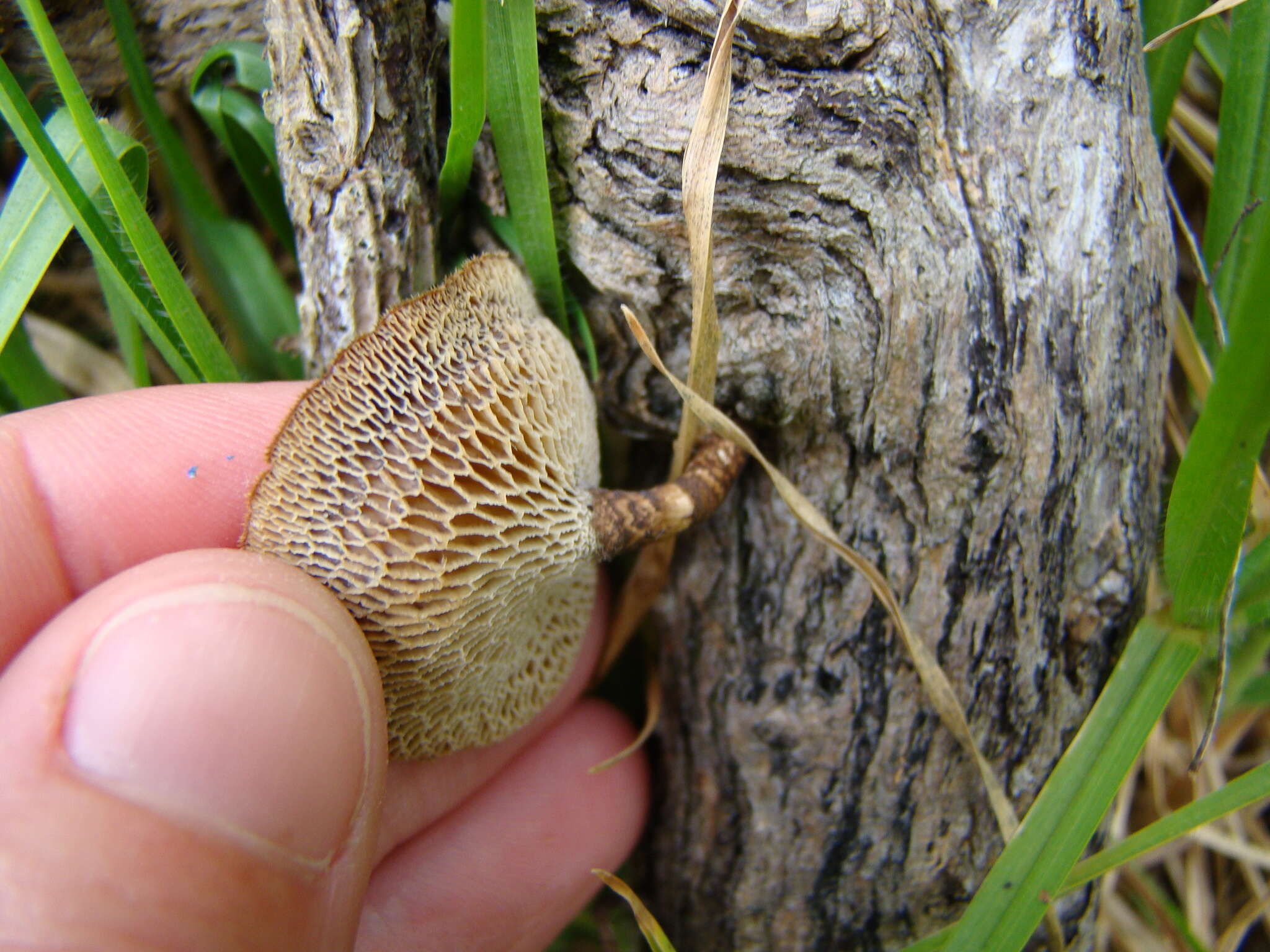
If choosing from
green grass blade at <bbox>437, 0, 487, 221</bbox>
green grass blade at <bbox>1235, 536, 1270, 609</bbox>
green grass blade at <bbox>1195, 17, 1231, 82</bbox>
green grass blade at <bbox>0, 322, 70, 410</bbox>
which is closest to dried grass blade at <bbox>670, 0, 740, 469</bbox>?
green grass blade at <bbox>437, 0, 487, 221</bbox>

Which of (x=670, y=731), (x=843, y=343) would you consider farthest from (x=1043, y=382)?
(x=670, y=731)

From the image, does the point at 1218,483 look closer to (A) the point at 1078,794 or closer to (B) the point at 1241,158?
(A) the point at 1078,794

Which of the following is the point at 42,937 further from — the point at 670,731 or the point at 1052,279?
the point at 1052,279

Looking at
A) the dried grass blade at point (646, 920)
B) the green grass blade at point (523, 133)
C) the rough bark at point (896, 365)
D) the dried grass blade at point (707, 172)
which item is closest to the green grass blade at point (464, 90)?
the green grass blade at point (523, 133)

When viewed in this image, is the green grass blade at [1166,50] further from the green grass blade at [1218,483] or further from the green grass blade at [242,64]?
the green grass blade at [242,64]

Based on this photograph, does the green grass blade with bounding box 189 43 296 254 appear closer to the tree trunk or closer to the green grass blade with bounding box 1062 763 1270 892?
the tree trunk
